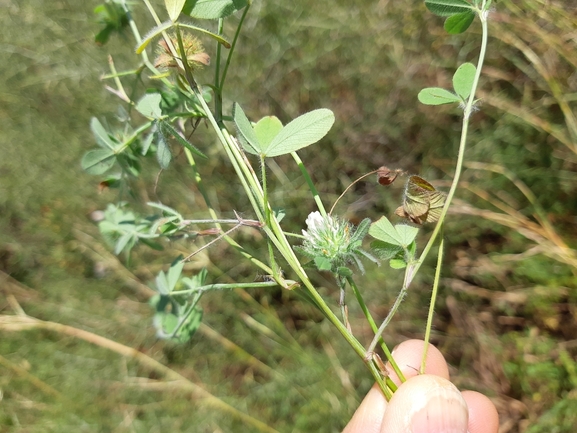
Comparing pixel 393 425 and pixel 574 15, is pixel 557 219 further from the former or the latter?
pixel 393 425

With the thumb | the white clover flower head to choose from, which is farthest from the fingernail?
the white clover flower head

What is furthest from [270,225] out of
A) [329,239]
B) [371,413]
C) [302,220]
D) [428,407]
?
[302,220]

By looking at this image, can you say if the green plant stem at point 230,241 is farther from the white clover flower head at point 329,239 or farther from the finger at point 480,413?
the finger at point 480,413

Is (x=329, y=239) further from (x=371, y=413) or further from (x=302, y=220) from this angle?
(x=302, y=220)

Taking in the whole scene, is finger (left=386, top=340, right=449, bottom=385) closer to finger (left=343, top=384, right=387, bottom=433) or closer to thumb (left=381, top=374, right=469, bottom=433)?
finger (left=343, top=384, right=387, bottom=433)

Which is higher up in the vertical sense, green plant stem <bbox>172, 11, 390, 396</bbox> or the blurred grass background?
green plant stem <bbox>172, 11, 390, 396</bbox>

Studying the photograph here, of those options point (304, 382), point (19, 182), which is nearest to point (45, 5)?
point (19, 182)
